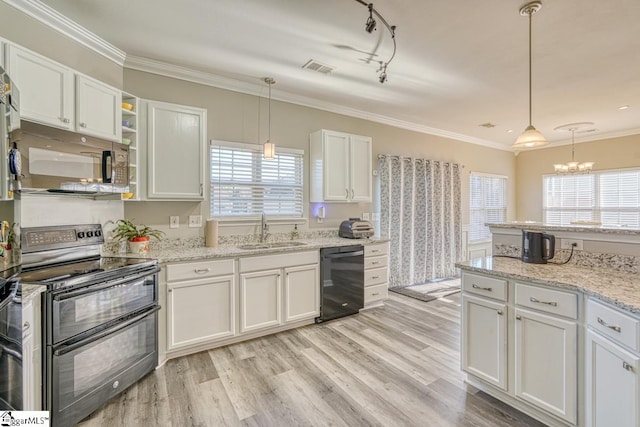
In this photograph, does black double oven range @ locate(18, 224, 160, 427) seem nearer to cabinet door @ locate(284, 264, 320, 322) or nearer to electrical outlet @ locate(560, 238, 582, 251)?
cabinet door @ locate(284, 264, 320, 322)

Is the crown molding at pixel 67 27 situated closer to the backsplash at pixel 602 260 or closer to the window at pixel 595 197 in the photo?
the backsplash at pixel 602 260

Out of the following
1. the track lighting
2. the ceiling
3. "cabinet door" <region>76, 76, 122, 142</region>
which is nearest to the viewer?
the track lighting

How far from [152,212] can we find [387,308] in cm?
310

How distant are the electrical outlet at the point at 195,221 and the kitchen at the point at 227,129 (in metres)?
0.04

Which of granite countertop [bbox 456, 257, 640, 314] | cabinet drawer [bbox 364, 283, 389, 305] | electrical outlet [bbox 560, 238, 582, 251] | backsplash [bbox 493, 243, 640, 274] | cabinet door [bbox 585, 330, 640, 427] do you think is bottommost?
cabinet drawer [bbox 364, 283, 389, 305]

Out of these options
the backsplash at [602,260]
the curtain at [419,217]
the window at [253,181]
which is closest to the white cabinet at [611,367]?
the backsplash at [602,260]

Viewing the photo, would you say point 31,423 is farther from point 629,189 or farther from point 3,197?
point 629,189

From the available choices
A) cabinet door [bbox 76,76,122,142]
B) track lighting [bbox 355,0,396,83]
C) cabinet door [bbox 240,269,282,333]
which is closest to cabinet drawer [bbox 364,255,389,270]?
cabinet door [bbox 240,269,282,333]

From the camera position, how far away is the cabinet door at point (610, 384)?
1.37 metres

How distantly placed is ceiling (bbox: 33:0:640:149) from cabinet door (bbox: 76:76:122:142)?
1.65 ft

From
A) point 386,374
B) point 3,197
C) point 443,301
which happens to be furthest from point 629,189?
point 3,197

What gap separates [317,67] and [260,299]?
248 centimetres

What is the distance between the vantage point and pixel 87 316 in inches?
76.3

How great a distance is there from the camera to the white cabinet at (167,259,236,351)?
261 centimetres
